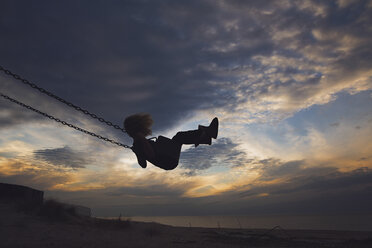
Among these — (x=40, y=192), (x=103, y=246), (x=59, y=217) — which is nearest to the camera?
(x=103, y=246)

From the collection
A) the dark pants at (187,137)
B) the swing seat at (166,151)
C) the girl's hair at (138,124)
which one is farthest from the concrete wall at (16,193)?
the dark pants at (187,137)

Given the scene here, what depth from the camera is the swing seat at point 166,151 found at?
510 cm

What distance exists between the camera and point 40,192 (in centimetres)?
1030

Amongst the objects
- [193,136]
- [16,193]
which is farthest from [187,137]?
[16,193]

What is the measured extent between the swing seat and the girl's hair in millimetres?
328

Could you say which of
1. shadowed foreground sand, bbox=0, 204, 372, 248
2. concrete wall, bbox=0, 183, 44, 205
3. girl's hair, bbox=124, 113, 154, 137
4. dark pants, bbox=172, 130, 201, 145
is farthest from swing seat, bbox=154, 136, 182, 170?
concrete wall, bbox=0, 183, 44, 205

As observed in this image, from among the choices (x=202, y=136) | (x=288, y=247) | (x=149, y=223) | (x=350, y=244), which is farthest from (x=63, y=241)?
(x=350, y=244)

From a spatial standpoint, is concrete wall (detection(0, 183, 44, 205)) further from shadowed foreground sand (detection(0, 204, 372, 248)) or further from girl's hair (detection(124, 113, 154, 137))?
girl's hair (detection(124, 113, 154, 137))

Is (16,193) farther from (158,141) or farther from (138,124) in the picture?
(158,141)

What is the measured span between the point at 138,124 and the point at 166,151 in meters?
0.79

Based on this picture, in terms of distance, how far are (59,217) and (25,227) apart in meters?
1.73

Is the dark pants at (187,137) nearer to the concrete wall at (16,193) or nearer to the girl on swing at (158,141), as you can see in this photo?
the girl on swing at (158,141)

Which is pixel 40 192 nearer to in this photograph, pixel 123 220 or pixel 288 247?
pixel 123 220

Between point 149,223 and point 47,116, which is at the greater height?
point 47,116
